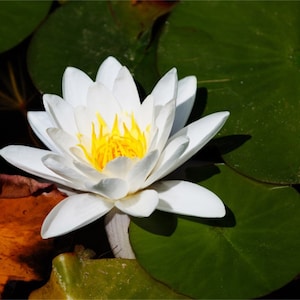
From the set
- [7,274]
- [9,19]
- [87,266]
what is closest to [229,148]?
[87,266]

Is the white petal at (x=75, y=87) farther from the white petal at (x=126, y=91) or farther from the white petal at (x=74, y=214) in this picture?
the white petal at (x=74, y=214)

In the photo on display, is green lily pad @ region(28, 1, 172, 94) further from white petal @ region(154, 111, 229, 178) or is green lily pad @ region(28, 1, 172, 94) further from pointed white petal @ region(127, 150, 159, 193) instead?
pointed white petal @ region(127, 150, 159, 193)

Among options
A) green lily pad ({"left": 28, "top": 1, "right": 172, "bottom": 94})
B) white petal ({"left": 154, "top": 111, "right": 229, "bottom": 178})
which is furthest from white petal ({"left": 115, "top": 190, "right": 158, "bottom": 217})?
green lily pad ({"left": 28, "top": 1, "right": 172, "bottom": 94})

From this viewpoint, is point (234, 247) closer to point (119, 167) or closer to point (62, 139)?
point (119, 167)

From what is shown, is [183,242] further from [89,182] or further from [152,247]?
[89,182]

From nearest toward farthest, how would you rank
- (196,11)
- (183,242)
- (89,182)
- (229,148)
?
(89,182)
(183,242)
(229,148)
(196,11)

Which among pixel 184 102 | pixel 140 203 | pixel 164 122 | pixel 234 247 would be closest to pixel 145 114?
pixel 164 122
